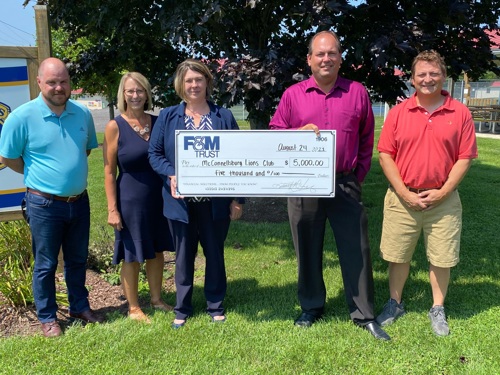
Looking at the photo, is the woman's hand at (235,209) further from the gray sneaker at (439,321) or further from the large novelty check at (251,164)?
the gray sneaker at (439,321)

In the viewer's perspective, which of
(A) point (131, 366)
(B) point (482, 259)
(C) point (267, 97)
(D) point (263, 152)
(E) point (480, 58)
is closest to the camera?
(A) point (131, 366)

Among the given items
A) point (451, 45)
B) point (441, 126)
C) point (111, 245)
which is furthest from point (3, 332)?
point (451, 45)

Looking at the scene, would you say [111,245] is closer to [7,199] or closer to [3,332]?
[7,199]

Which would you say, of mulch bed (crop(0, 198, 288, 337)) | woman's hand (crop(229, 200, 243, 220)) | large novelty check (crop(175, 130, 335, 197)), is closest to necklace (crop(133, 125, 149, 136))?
large novelty check (crop(175, 130, 335, 197))

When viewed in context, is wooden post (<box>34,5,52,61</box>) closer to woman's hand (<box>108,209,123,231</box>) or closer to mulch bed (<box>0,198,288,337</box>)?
woman's hand (<box>108,209,123,231</box>)

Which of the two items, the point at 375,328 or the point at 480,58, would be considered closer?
the point at 375,328

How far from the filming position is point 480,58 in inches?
215

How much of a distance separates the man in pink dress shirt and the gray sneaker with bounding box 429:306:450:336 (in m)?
0.41

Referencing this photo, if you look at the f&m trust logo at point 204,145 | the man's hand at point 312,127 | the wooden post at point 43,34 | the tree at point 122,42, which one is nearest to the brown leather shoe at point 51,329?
the f&m trust logo at point 204,145

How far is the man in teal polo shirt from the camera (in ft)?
10.8

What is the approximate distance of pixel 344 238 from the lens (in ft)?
11.6

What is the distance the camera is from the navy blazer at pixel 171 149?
3.41 meters

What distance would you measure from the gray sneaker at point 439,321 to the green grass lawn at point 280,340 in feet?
0.19

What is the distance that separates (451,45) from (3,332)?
17.8 ft
